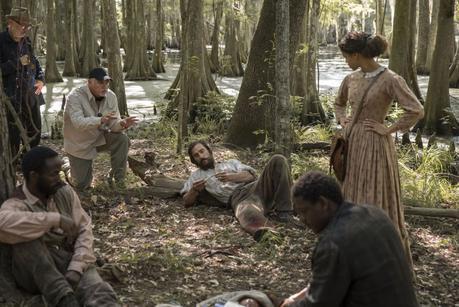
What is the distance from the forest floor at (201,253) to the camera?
14.5 ft

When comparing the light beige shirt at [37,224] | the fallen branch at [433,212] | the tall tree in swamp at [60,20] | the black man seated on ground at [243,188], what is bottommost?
the fallen branch at [433,212]

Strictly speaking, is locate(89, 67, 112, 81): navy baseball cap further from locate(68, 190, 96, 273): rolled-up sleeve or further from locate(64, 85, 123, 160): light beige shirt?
locate(68, 190, 96, 273): rolled-up sleeve

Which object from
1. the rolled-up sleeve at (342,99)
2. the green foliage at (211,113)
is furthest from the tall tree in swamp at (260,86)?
the rolled-up sleeve at (342,99)

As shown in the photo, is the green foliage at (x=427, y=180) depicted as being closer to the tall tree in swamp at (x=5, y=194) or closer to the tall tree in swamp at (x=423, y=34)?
the tall tree in swamp at (x=5, y=194)

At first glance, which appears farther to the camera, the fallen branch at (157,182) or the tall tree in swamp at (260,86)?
the tall tree in swamp at (260,86)

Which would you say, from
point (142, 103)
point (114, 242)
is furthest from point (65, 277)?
point (142, 103)

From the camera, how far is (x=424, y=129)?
1257 centimetres

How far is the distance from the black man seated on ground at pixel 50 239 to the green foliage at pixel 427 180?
12.9 feet

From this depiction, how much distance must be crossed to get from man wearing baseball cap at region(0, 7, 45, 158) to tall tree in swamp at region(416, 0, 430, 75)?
58.5ft

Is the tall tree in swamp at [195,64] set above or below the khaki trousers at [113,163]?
above

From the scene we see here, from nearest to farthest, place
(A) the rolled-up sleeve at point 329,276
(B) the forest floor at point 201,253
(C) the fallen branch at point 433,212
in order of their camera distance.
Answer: (A) the rolled-up sleeve at point 329,276 < (B) the forest floor at point 201,253 < (C) the fallen branch at point 433,212

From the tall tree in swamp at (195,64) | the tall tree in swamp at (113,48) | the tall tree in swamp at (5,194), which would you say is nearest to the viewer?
the tall tree in swamp at (5,194)

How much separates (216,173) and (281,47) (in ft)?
4.83

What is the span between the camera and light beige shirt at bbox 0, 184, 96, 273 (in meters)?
3.70
